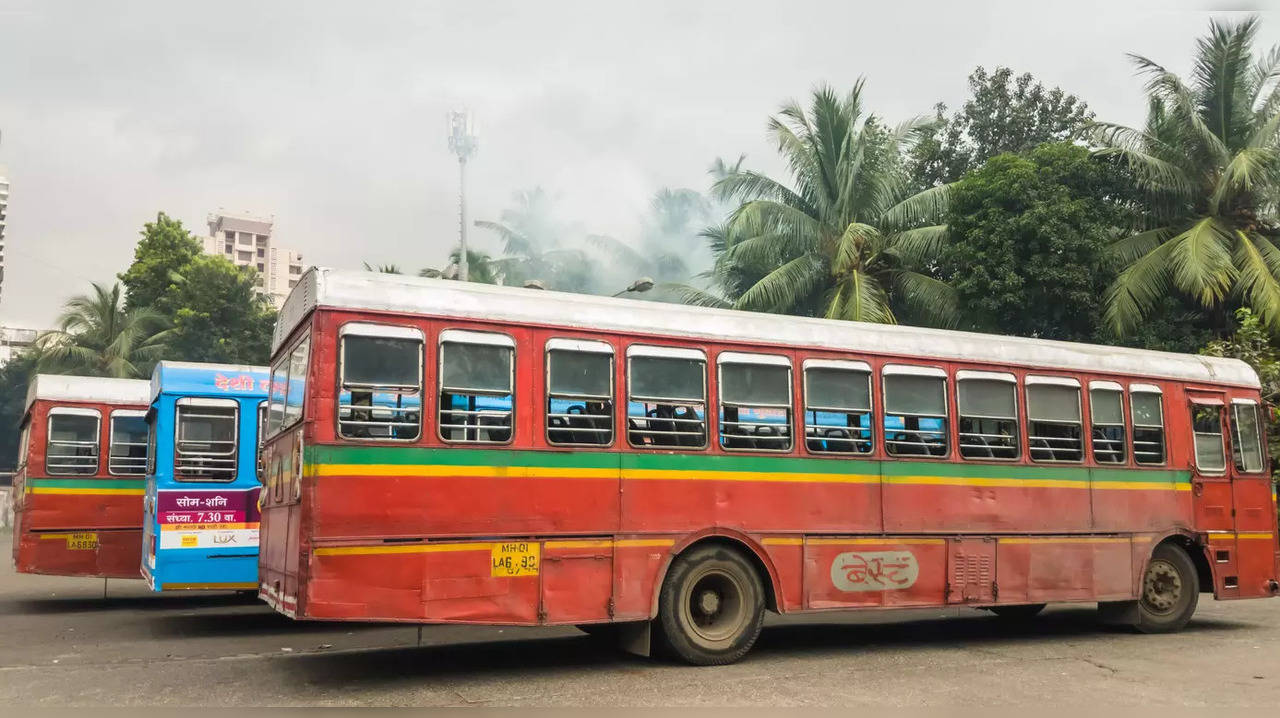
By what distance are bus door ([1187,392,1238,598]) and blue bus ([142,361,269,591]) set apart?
1062 centimetres

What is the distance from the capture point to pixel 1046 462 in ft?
37.5

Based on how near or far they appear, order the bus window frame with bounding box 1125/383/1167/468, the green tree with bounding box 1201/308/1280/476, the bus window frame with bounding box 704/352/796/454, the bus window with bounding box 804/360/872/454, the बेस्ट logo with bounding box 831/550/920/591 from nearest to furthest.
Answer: the bus window frame with bounding box 704/352/796/454 → the बेस्ट logo with bounding box 831/550/920/591 → the bus window with bounding box 804/360/872/454 → the bus window frame with bounding box 1125/383/1167/468 → the green tree with bounding box 1201/308/1280/476

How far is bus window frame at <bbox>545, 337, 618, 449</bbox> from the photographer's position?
898cm

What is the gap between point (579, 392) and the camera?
917 cm

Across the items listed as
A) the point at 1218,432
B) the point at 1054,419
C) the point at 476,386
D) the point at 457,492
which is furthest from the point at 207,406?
the point at 1218,432

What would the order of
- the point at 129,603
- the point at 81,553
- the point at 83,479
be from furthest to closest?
the point at 129,603, the point at 83,479, the point at 81,553

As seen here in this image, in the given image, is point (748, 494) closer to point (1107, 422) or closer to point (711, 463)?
point (711, 463)

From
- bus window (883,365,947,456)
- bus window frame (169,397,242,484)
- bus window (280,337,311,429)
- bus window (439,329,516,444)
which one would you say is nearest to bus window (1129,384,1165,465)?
bus window (883,365,947,456)

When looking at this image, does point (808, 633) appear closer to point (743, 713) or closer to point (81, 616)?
→ point (743, 713)

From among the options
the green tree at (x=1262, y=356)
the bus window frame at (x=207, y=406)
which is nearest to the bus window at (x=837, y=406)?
the bus window frame at (x=207, y=406)

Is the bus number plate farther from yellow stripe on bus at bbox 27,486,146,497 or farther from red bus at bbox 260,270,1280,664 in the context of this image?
yellow stripe on bus at bbox 27,486,146,497

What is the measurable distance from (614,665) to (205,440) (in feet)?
20.0

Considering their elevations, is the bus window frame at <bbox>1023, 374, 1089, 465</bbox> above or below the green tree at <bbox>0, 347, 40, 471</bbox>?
below

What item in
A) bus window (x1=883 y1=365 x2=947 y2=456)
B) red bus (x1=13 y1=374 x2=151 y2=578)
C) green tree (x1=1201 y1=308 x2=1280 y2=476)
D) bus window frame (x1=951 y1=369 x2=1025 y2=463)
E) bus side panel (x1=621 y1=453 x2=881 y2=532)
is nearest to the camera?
bus side panel (x1=621 y1=453 x2=881 y2=532)
